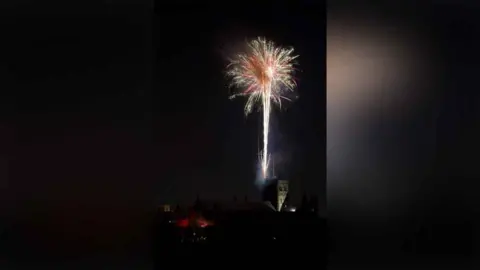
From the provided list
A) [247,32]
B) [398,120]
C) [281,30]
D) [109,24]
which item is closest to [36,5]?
[109,24]

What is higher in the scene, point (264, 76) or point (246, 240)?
point (264, 76)

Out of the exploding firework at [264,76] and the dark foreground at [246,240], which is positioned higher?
the exploding firework at [264,76]

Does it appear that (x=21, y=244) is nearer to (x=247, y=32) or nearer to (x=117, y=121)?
(x=117, y=121)

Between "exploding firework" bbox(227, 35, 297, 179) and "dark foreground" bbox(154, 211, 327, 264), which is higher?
"exploding firework" bbox(227, 35, 297, 179)
